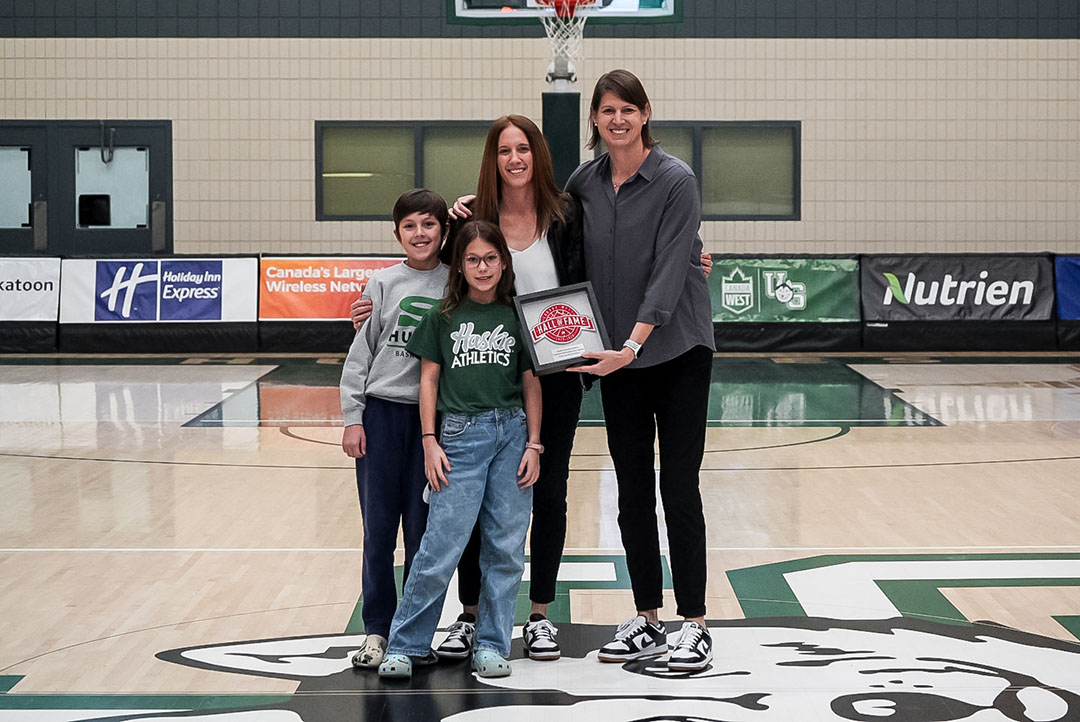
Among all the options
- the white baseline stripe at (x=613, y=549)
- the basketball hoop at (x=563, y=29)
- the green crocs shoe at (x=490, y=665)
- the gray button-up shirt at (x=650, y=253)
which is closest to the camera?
the green crocs shoe at (x=490, y=665)

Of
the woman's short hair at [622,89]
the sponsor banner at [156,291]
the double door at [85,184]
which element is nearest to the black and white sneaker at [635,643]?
the woman's short hair at [622,89]

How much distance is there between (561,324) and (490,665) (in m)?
0.99

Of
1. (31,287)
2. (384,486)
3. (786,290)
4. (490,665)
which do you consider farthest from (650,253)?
(31,287)

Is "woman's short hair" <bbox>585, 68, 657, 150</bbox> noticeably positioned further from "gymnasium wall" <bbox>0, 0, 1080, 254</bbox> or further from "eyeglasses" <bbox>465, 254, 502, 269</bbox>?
"gymnasium wall" <bbox>0, 0, 1080, 254</bbox>

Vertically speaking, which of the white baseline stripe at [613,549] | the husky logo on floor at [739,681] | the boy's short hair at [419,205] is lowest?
the husky logo on floor at [739,681]

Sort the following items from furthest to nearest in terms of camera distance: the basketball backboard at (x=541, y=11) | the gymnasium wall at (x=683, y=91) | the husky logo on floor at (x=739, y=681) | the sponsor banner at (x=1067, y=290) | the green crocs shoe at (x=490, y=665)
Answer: the gymnasium wall at (x=683, y=91), the sponsor banner at (x=1067, y=290), the basketball backboard at (x=541, y=11), the green crocs shoe at (x=490, y=665), the husky logo on floor at (x=739, y=681)

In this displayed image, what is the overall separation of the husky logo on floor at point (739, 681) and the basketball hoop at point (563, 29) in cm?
802

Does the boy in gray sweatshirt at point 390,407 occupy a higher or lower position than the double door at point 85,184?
lower

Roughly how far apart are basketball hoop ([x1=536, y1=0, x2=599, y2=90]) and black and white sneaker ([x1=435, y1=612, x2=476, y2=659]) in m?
8.15

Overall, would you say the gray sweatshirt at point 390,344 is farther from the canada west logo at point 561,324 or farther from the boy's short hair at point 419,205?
the canada west logo at point 561,324

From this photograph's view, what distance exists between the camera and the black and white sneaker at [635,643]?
154 inches

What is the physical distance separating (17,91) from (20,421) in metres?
7.62

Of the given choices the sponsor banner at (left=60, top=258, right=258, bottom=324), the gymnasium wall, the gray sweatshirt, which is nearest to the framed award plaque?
the gray sweatshirt

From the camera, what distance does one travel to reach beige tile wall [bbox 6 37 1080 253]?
15.2m
